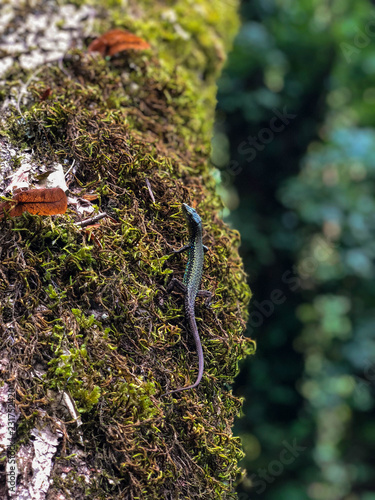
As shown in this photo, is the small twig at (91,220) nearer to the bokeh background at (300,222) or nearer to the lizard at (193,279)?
the lizard at (193,279)

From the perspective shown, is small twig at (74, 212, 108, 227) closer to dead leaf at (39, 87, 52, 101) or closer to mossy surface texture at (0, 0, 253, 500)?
mossy surface texture at (0, 0, 253, 500)

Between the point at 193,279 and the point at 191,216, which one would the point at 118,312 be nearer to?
the point at 193,279

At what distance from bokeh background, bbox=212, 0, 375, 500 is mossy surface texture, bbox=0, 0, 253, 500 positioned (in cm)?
427

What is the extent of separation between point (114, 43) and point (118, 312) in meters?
2.12

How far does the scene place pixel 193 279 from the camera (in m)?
2.16

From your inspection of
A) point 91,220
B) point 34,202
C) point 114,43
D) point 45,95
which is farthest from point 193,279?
point 114,43

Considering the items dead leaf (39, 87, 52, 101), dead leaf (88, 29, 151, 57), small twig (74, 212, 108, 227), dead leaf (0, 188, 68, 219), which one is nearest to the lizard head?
small twig (74, 212, 108, 227)

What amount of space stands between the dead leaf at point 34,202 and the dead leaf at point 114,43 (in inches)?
64.3

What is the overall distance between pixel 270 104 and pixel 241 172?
1.17 m

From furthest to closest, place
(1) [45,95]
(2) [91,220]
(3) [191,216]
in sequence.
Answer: (1) [45,95] < (3) [191,216] < (2) [91,220]

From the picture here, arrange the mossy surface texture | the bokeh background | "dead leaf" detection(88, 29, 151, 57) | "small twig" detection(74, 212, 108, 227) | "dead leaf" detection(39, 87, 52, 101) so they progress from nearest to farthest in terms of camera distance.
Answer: the mossy surface texture → "small twig" detection(74, 212, 108, 227) → "dead leaf" detection(39, 87, 52, 101) → "dead leaf" detection(88, 29, 151, 57) → the bokeh background

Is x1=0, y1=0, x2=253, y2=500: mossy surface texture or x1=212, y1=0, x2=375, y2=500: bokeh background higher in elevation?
x1=0, y1=0, x2=253, y2=500: mossy surface texture

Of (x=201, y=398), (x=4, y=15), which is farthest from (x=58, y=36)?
(x=201, y=398)

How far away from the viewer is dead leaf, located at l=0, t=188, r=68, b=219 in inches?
74.5
